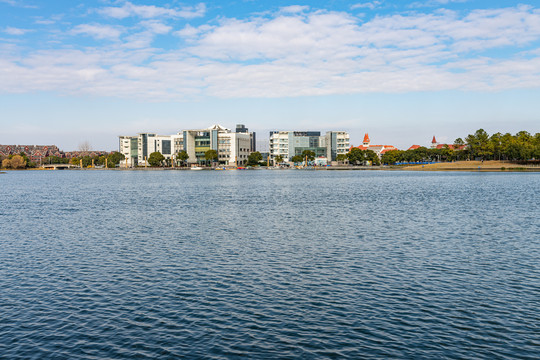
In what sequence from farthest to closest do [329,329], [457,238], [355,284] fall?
[457,238]
[355,284]
[329,329]

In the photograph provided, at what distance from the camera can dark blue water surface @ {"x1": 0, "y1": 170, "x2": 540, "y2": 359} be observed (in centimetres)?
1795

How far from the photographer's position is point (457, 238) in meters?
41.9

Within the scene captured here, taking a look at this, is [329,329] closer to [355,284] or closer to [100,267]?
[355,284]

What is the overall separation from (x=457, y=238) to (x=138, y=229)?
33504mm

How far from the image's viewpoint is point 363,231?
1828 inches

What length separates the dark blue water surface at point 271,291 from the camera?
1795cm

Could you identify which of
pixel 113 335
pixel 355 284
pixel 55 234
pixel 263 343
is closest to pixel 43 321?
pixel 113 335

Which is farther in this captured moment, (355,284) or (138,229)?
(138,229)

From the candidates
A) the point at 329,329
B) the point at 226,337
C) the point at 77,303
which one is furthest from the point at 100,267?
the point at 329,329

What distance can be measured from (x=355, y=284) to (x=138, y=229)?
30.4 metres

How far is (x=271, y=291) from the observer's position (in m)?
25.1

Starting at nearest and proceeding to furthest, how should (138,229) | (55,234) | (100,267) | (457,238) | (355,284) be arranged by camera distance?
(355,284)
(100,267)
(457,238)
(55,234)
(138,229)

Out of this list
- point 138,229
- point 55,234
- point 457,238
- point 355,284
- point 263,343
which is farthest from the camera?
point 138,229

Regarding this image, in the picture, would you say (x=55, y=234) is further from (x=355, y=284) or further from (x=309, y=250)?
(x=355, y=284)
